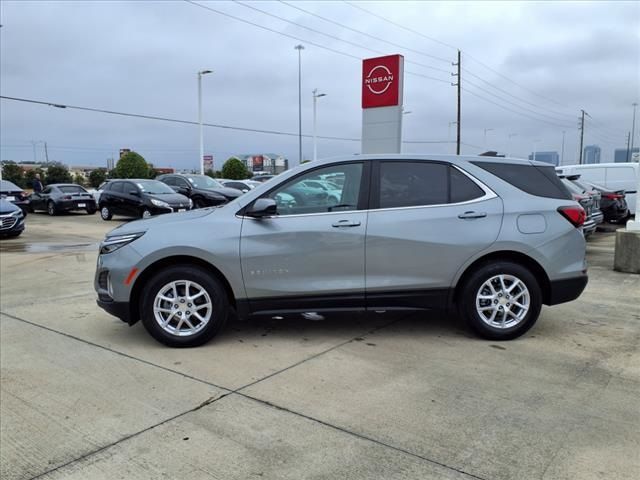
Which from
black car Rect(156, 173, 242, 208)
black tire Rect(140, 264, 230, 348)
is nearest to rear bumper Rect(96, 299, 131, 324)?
black tire Rect(140, 264, 230, 348)

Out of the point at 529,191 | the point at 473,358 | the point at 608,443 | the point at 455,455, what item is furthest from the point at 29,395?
the point at 529,191

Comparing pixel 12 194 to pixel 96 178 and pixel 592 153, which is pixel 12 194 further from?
pixel 592 153

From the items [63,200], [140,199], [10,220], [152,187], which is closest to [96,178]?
[63,200]

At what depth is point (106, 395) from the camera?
377 cm

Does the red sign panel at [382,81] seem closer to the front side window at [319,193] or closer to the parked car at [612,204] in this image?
the parked car at [612,204]

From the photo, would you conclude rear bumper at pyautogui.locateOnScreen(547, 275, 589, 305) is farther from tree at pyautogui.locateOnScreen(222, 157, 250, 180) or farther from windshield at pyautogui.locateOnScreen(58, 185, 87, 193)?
tree at pyautogui.locateOnScreen(222, 157, 250, 180)

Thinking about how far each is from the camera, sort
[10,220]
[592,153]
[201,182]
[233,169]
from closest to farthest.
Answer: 1. [10,220]
2. [201,182]
3. [233,169]
4. [592,153]

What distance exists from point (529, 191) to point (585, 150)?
82.8 meters

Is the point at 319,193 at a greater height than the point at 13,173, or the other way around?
the point at 13,173

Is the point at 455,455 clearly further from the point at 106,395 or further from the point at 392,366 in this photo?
the point at 106,395

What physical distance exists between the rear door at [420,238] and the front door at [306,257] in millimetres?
145

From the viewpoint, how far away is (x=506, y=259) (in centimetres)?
482

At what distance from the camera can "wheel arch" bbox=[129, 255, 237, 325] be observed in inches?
184

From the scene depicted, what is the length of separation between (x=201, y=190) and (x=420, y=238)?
50.4ft
